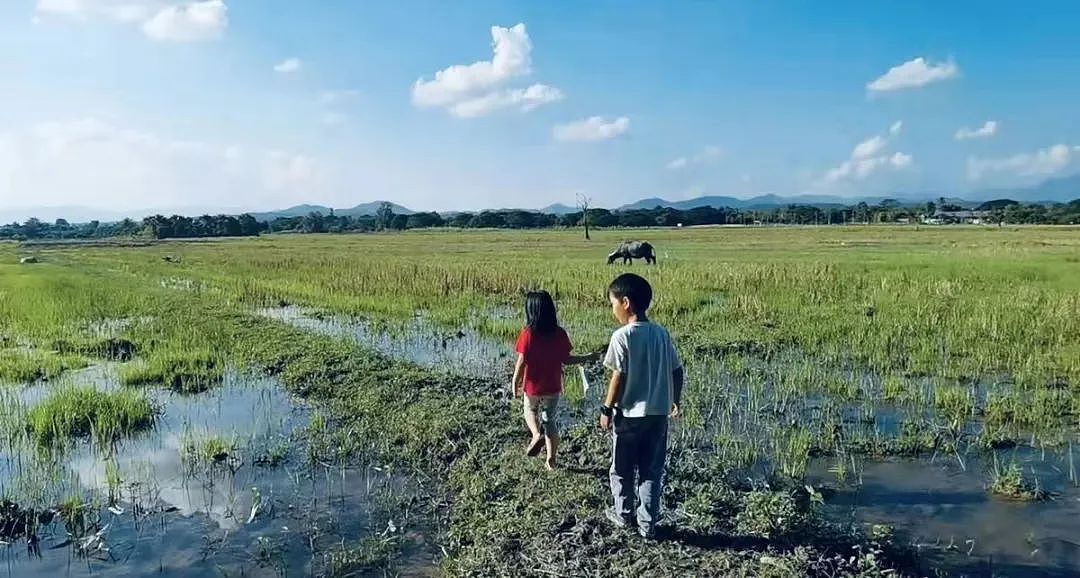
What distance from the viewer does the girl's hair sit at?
530cm

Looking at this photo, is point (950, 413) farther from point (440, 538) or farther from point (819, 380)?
point (440, 538)

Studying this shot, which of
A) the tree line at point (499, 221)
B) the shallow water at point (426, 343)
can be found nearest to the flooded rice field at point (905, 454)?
the shallow water at point (426, 343)

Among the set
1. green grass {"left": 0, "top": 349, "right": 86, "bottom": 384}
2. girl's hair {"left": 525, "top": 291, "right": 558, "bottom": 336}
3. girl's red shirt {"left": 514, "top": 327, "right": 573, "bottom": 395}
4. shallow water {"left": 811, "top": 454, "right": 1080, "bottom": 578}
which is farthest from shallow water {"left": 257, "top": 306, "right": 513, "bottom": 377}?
shallow water {"left": 811, "top": 454, "right": 1080, "bottom": 578}

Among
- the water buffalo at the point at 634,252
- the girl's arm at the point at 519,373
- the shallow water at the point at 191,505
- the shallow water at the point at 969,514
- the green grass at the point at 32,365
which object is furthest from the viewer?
the water buffalo at the point at 634,252

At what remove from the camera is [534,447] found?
5836 millimetres

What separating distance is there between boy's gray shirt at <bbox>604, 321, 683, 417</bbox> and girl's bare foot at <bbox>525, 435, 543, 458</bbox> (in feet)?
5.40

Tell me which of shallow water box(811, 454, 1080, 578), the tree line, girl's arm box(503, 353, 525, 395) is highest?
the tree line

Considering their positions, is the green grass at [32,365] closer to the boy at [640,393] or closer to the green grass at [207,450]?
the green grass at [207,450]

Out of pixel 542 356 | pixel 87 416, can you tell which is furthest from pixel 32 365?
pixel 542 356

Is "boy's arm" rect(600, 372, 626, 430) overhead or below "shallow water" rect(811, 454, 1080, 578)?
overhead

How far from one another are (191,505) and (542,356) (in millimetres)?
3206

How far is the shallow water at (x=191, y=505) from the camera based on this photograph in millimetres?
4734

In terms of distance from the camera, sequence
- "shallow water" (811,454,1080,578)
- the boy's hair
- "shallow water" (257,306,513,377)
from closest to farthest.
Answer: the boy's hair → "shallow water" (811,454,1080,578) → "shallow water" (257,306,513,377)

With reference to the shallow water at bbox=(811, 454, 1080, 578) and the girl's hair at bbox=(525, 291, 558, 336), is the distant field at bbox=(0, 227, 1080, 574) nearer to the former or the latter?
the shallow water at bbox=(811, 454, 1080, 578)
